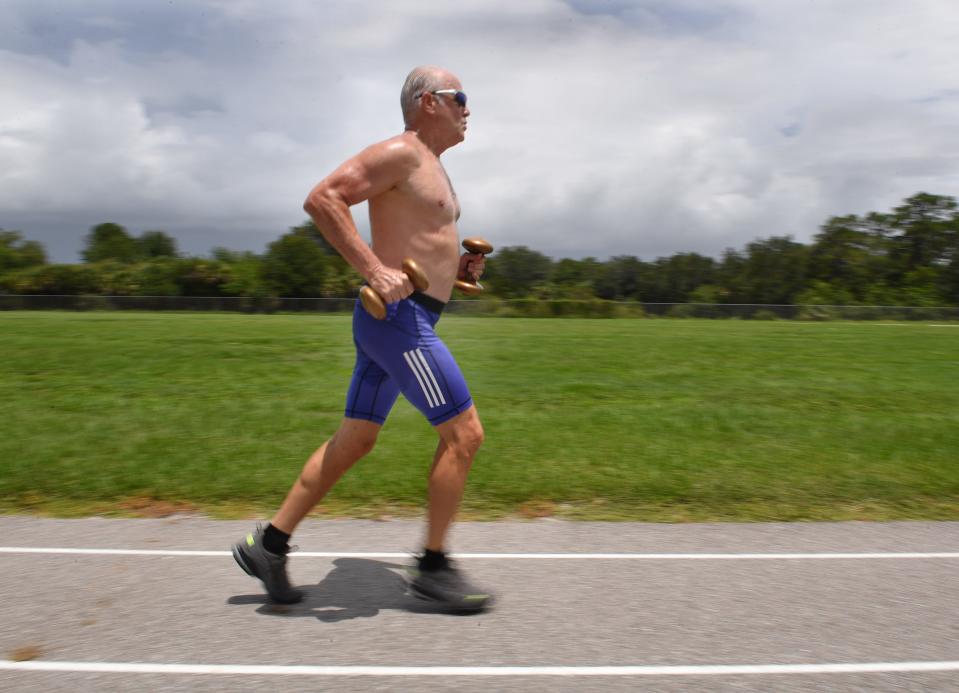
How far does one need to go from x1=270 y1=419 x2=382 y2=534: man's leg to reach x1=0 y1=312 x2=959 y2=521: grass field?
1604 millimetres

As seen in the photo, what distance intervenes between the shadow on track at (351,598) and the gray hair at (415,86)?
80.1 inches

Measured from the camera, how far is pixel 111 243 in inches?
3223

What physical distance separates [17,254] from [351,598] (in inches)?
2443

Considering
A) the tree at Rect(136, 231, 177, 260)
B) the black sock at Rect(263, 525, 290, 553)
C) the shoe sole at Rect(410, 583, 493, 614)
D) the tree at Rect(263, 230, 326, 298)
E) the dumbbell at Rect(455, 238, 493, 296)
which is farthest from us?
the tree at Rect(136, 231, 177, 260)

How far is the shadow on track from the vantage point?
3584 mm

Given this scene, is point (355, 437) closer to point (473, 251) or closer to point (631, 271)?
point (473, 251)

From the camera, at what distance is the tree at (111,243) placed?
242 ft

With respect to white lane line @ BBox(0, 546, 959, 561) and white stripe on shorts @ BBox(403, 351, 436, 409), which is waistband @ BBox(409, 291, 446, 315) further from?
white lane line @ BBox(0, 546, 959, 561)

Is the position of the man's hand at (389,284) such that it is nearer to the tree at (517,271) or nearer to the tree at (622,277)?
the tree at (517,271)

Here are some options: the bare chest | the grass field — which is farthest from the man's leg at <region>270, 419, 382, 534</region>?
the grass field

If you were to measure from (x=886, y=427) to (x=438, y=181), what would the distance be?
21.8ft

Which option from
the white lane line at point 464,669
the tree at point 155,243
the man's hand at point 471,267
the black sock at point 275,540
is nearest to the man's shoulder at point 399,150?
the man's hand at point 471,267

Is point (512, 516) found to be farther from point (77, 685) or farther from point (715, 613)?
point (77, 685)

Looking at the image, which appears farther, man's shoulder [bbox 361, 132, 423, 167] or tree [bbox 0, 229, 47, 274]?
tree [bbox 0, 229, 47, 274]
